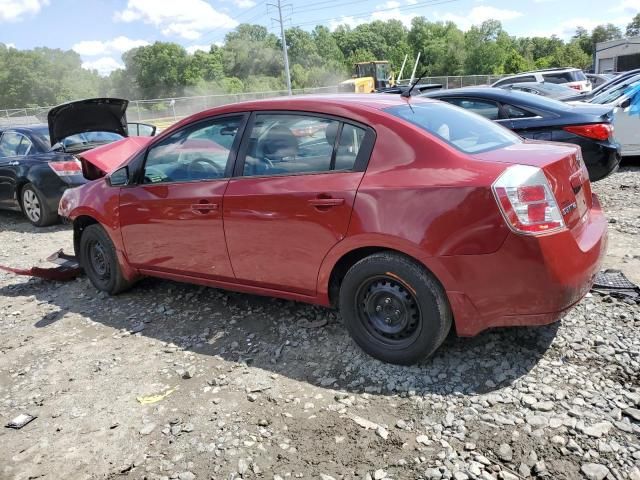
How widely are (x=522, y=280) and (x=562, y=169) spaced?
0.75m

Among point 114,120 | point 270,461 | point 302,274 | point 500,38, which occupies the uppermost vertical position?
point 500,38

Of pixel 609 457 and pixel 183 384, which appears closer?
pixel 609 457

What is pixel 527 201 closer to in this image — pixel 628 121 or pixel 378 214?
pixel 378 214

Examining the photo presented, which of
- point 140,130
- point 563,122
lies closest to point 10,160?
point 140,130

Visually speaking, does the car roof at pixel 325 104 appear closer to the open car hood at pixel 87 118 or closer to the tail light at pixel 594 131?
the tail light at pixel 594 131

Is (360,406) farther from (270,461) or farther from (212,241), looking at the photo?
(212,241)

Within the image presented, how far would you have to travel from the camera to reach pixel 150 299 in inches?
187

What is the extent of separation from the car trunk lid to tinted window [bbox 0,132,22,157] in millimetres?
8162

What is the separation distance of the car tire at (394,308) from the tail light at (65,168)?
621cm

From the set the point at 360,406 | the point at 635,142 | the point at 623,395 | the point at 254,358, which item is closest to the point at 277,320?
the point at 254,358

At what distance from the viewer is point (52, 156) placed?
8.00 meters

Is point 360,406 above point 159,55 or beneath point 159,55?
beneath

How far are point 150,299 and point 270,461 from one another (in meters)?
2.64

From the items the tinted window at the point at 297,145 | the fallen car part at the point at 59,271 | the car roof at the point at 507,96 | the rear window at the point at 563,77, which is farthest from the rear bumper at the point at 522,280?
the rear window at the point at 563,77
